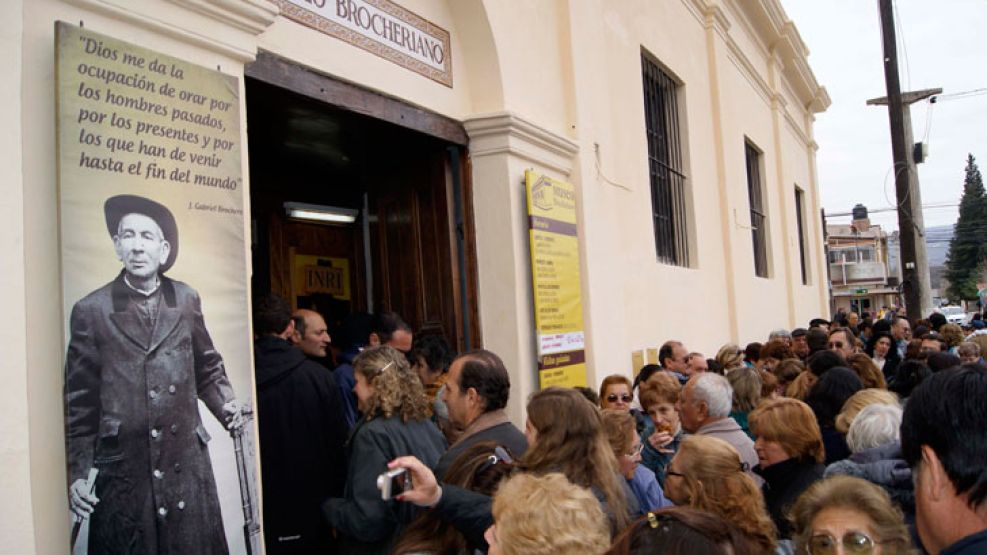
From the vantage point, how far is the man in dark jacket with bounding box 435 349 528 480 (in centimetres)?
360

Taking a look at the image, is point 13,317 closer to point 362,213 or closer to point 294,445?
point 294,445

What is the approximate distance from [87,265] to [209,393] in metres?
0.73

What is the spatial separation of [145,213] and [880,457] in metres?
3.12

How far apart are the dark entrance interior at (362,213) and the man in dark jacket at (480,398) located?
1993mm

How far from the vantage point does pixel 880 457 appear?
3.40 meters

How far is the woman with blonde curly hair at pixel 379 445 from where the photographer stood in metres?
3.43

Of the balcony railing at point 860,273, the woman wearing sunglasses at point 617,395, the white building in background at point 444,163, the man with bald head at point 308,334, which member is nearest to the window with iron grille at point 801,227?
the white building in background at point 444,163

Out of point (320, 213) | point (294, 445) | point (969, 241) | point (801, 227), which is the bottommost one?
point (294, 445)

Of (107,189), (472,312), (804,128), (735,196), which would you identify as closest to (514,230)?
(472,312)

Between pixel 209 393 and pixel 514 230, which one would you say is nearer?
pixel 209 393

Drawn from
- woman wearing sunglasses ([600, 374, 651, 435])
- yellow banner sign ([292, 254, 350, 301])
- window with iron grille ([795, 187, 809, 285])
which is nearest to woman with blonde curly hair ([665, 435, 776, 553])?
woman wearing sunglasses ([600, 374, 651, 435])

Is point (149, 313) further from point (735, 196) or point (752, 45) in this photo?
point (752, 45)

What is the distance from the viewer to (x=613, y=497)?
2.96 meters

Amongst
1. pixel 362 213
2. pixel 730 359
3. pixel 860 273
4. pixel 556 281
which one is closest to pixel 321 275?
pixel 362 213
